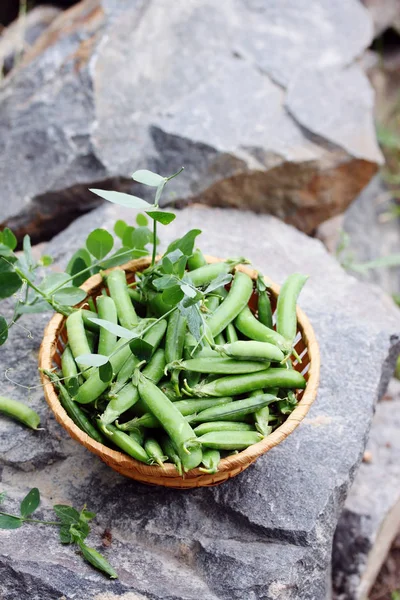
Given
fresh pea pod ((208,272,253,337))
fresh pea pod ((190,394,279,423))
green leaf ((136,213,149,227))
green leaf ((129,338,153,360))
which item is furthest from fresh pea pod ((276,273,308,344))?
green leaf ((136,213,149,227))

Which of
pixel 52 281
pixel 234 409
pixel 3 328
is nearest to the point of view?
pixel 234 409

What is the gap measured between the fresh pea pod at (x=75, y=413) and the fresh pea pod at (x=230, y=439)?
314 millimetres

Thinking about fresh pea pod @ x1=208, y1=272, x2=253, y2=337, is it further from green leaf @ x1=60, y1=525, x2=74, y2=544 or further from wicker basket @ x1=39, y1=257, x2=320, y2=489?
green leaf @ x1=60, y1=525, x2=74, y2=544

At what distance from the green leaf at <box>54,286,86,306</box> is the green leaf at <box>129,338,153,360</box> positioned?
1.08ft

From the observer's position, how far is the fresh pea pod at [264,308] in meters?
2.15

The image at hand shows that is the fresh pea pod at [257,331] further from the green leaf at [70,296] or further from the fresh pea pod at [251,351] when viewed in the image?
the green leaf at [70,296]

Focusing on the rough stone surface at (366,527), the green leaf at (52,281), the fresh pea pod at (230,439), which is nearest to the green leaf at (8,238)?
the green leaf at (52,281)

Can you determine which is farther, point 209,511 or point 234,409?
point 209,511

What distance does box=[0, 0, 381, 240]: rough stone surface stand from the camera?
323 centimetres

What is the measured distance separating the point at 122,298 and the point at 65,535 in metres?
0.72

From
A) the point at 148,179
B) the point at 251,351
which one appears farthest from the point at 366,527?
the point at 148,179

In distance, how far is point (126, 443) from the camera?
177 centimetres

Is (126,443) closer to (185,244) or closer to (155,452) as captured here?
(155,452)

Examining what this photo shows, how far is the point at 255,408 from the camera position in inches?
74.0
